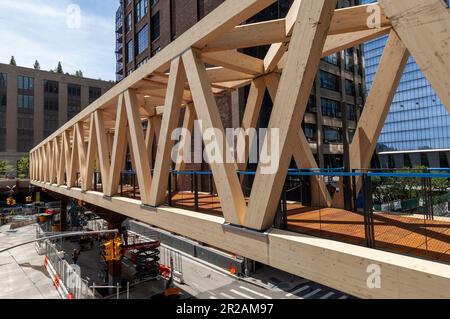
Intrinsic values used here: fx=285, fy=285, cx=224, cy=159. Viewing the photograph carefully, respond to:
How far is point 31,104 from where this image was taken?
7319 cm

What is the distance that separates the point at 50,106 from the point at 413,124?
345 feet

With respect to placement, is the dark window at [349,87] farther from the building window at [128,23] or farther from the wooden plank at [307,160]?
the wooden plank at [307,160]

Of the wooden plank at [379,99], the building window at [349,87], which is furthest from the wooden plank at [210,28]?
the building window at [349,87]

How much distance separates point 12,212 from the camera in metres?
49.0

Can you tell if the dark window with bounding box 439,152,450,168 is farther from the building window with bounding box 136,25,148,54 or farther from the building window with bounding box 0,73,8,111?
the building window with bounding box 0,73,8,111

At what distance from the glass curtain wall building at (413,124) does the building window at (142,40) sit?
70.4 metres

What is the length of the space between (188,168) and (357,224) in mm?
22265

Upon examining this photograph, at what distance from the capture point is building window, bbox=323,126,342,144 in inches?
1474

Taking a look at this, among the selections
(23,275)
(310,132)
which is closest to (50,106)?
(23,275)

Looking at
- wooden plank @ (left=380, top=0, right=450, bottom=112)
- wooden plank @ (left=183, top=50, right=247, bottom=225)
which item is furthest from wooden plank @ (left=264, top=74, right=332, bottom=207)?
wooden plank @ (left=380, top=0, right=450, bottom=112)

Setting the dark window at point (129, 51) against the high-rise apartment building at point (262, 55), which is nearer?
the high-rise apartment building at point (262, 55)

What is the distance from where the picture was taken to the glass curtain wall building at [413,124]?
81438mm

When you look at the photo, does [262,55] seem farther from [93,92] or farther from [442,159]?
[442,159]
